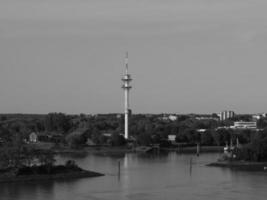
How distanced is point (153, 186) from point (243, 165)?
409 cm

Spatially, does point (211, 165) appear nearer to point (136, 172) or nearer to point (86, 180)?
point (136, 172)

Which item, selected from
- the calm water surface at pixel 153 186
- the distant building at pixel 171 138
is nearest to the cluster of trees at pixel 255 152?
the calm water surface at pixel 153 186

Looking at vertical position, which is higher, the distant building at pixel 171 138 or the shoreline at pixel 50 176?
the distant building at pixel 171 138

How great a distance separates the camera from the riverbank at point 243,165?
14.1 meters

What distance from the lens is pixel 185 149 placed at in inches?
893

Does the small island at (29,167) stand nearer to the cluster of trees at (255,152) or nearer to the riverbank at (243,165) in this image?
the riverbank at (243,165)

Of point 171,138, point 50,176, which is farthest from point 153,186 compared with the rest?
point 171,138

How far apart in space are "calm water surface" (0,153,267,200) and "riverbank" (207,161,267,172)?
0.53 metres

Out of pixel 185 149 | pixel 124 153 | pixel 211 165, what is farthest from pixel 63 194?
pixel 185 149

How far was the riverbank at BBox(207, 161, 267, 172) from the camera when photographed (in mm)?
14144

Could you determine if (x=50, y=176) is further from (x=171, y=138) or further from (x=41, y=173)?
(x=171, y=138)

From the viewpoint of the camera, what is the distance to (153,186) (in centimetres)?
1099

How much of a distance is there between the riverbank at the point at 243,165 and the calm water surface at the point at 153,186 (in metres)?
0.53

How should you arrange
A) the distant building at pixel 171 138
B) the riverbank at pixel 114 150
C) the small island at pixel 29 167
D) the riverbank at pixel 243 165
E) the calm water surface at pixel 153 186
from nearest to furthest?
the calm water surface at pixel 153 186 < the small island at pixel 29 167 < the riverbank at pixel 243 165 < the riverbank at pixel 114 150 < the distant building at pixel 171 138
